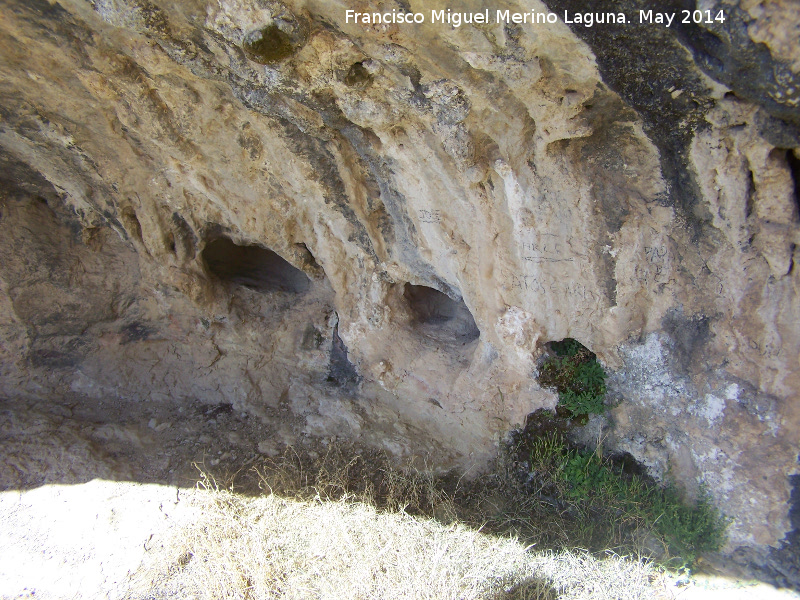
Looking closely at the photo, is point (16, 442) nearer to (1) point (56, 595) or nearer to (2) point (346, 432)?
(1) point (56, 595)

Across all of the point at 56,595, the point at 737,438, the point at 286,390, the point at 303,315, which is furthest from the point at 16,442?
the point at 737,438

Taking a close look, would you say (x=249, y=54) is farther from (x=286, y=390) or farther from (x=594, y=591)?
(x=594, y=591)

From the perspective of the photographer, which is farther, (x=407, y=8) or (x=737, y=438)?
(x=737, y=438)

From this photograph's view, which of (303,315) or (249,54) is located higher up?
(249,54)

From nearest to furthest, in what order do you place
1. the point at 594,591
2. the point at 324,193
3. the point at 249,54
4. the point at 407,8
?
the point at 407,8 < the point at 249,54 < the point at 594,591 < the point at 324,193

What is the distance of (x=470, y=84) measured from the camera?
7.56 ft

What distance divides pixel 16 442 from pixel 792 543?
5184 mm

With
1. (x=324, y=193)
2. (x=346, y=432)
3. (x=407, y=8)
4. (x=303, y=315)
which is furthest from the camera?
(x=303, y=315)

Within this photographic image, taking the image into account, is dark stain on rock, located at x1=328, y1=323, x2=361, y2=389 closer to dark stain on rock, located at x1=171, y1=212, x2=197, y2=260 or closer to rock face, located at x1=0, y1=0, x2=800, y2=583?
rock face, located at x1=0, y1=0, x2=800, y2=583

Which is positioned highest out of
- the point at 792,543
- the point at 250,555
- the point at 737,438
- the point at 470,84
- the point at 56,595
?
the point at 470,84

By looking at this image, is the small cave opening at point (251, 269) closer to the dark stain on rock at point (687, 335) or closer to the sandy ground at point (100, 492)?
the sandy ground at point (100, 492)

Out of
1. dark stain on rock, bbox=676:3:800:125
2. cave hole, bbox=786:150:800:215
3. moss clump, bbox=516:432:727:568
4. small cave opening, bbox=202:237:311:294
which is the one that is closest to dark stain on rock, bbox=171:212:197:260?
small cave opening, bbox=202:237:311:294

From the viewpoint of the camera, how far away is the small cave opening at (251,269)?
466 cm

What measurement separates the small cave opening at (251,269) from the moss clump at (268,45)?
8.41 ft
